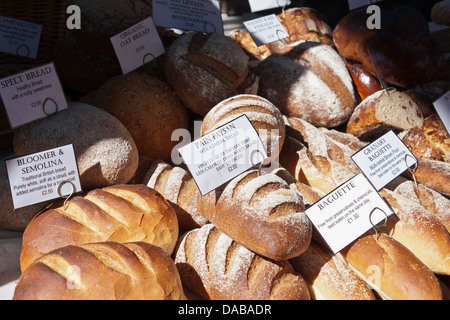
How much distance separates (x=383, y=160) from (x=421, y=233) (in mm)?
304

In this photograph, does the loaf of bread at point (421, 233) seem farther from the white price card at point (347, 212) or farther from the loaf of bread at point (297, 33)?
the loaf of bread at point (297, 33)

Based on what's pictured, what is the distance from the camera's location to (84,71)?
2.03 metres

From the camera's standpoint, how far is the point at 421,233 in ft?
4.50

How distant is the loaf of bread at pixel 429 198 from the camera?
5.00ft

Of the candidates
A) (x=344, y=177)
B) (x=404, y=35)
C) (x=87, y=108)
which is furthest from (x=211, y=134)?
(x=404, y=35)

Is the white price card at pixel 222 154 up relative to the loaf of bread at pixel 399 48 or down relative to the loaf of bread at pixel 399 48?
up

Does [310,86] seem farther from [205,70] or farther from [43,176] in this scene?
[43,176]

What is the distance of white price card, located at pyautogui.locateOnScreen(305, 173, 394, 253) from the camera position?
1.24m

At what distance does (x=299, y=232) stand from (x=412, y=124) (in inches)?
46.8

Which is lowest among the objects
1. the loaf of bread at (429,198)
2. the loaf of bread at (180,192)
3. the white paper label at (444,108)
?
the loaf of bread at (429,198)

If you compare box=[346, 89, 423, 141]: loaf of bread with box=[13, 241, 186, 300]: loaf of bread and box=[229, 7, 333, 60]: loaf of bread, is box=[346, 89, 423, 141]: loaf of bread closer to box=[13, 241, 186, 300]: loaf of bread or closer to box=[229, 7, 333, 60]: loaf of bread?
box=[229, 7, 333, 60]: loaf of bread

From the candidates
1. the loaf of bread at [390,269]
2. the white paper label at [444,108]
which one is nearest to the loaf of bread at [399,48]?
the white paper label at [444,108]

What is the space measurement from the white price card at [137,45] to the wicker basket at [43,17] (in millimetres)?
434
